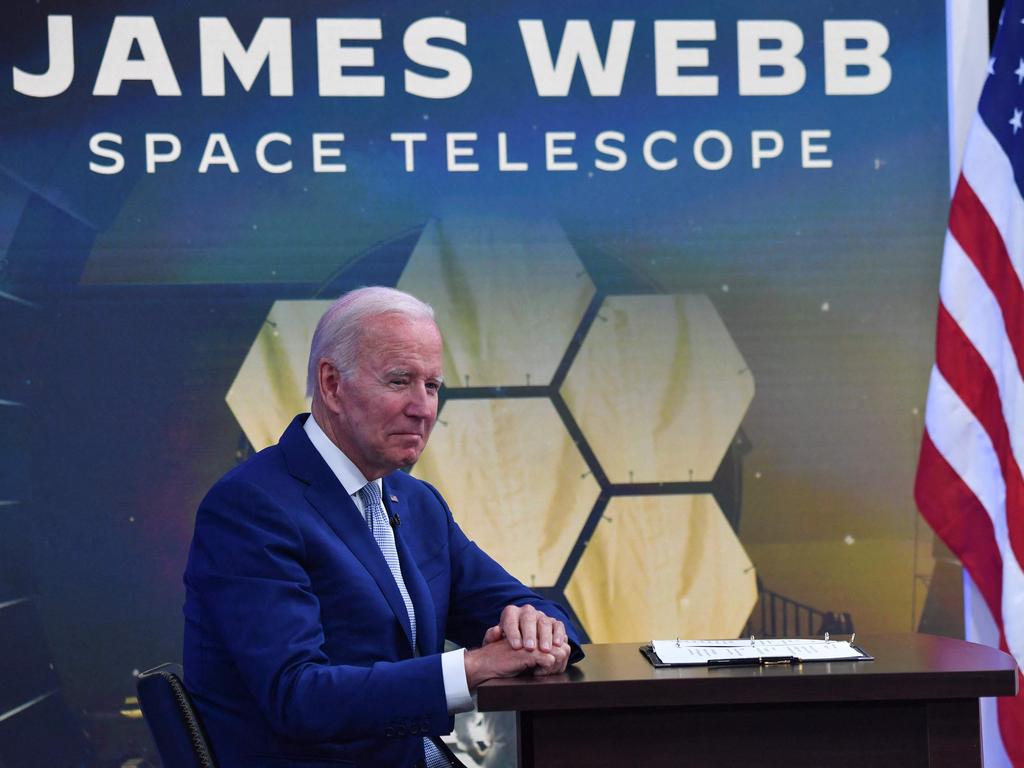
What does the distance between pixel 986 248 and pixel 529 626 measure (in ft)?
6.40

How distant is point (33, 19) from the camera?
3107 mm

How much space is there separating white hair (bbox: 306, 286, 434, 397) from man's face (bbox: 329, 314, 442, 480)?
12 millimetres

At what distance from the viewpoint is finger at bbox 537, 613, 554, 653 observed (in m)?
1.75

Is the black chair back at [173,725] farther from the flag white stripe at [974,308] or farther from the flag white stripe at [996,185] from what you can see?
the flag white stripe at [996,185]

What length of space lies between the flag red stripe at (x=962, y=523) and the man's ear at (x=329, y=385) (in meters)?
1.81

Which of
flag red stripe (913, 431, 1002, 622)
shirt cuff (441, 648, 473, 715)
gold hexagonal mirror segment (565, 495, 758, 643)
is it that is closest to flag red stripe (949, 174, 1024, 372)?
flag red stripe (913, 431, 1002, 622)

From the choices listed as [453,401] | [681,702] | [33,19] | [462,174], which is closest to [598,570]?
[453,401]

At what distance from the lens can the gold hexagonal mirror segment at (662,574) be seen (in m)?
3.18

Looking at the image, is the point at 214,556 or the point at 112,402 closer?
the point at 214,556

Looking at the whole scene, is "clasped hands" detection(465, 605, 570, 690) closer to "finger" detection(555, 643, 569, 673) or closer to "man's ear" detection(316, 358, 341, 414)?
"finger" detection(555, 643, 569, 673)

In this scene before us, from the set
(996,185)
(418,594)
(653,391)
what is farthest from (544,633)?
(996,185)

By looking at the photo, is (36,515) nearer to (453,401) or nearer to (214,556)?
(453,401)

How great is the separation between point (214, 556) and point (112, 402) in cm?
145

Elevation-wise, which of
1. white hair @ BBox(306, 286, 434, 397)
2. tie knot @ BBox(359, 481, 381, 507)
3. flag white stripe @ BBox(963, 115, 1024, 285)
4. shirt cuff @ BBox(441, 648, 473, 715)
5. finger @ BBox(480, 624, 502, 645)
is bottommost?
shirt cuff @ BBox(441, 648, 473, 715)
